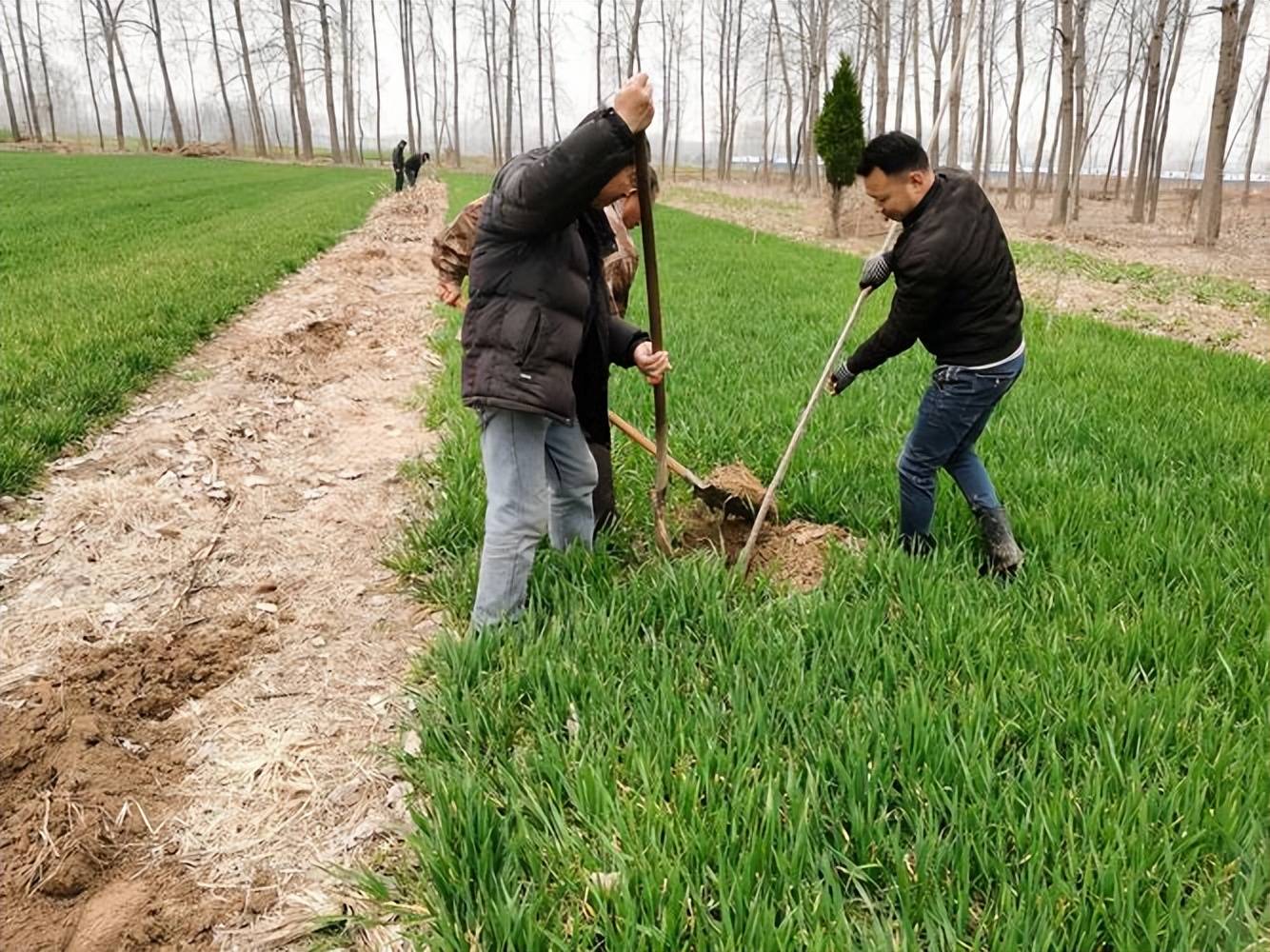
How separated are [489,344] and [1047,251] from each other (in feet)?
52.9

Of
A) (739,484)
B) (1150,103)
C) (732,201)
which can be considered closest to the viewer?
(739,484)

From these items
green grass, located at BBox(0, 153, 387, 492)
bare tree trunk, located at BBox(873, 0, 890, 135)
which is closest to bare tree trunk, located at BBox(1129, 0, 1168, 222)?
bare tree trunk, located at BBox(873, 0, 890, 135)

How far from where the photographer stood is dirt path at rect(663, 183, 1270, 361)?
916cm

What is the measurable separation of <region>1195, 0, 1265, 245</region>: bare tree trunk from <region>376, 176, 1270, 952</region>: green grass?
560 inches

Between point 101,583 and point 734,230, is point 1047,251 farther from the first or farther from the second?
point 101,583

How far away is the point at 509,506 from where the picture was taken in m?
2.67

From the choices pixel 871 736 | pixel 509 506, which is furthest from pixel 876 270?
pixel 871 736

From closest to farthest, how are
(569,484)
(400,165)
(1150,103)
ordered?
(569,484) → (1150,103) → (400,165)

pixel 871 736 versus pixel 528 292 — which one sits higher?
pixel 528 292

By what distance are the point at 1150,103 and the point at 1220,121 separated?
7.92m

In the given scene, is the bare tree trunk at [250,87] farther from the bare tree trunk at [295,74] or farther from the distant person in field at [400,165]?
the distant person in field at [400,165]

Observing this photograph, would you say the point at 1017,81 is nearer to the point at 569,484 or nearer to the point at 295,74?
the point at 569,484

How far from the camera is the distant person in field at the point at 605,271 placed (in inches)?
119

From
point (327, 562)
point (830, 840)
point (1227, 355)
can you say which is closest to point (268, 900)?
point (830, 840)
